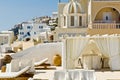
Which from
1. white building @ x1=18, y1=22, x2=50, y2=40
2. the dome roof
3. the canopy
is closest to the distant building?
the dome roof

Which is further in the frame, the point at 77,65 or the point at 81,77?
the point at 77,65

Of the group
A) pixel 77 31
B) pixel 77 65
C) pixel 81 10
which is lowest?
pixel 77 65

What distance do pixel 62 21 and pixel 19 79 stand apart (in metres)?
15.0

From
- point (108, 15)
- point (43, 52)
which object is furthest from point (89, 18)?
point (43, 52)

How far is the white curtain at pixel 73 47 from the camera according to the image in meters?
16.5

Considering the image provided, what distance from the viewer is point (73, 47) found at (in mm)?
16516

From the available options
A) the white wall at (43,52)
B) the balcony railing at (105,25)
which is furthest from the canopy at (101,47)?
the balcony railing at (105,25)

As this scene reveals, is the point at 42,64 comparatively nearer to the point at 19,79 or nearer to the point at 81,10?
the point at 19,79

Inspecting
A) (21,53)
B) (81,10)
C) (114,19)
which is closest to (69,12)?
(81,10)

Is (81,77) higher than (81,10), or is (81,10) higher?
(81,10)

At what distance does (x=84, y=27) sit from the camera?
84.6ft

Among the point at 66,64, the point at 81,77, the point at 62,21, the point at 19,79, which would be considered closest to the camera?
the point at 81,77

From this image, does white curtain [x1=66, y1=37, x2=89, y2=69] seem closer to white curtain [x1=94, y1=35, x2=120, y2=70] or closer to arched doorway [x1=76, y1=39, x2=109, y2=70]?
arched doorway [x1=76, y1=39, x2=109, y2=70]

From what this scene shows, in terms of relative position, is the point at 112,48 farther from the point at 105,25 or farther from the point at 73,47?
the point at 105,25
